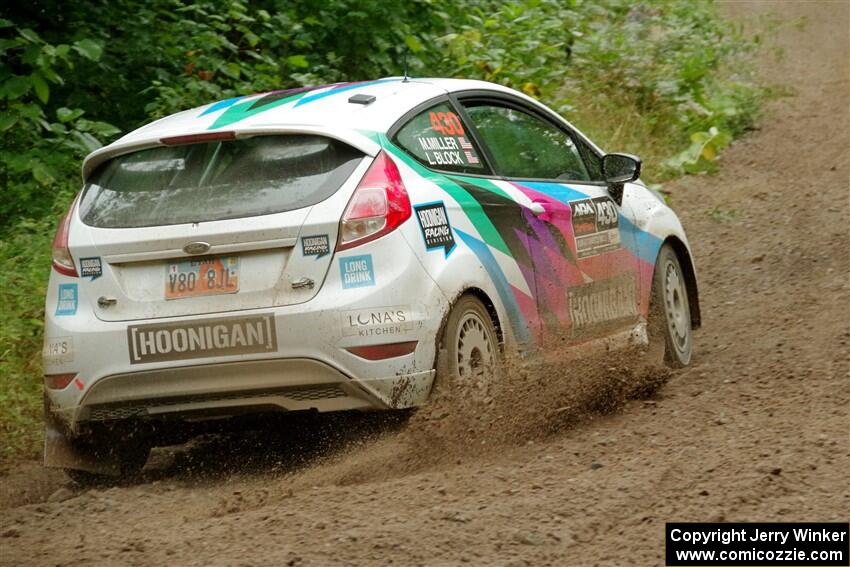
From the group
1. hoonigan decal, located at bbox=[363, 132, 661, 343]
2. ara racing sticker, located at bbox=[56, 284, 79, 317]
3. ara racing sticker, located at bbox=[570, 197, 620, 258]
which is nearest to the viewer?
ara racing sticker, located at bbox=[56, 284, 79, 317]

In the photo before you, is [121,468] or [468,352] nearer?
[468,352]

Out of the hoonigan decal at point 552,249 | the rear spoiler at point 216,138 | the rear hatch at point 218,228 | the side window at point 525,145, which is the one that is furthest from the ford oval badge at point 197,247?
the side window at point 525,145

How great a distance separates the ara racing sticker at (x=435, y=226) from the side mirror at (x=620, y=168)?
1.84 meters

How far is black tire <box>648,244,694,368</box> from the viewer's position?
24.3 ft

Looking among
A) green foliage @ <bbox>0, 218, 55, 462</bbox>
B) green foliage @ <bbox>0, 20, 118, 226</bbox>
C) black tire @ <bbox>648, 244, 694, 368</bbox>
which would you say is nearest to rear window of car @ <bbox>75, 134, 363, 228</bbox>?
green foliage @ <bbox>0, 218, 55, 462</bbox>

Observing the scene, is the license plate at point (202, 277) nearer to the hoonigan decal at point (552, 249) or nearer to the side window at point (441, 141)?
the hoonigan decal at point (552, 249)

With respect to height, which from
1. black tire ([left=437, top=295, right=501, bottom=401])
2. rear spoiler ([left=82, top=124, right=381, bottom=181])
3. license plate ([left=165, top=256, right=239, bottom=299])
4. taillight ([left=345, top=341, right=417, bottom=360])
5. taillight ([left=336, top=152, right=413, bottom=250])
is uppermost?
rear spoiler ([left=82, top=124, right=381, bottom=181])

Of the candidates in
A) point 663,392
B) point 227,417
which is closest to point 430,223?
point 227,417

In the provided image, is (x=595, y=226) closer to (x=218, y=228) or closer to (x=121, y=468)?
(x=218, y=228)

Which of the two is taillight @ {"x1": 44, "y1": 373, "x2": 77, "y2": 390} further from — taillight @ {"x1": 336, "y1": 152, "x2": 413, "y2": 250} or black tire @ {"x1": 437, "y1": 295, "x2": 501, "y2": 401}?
black tire @ {"x1": 437, "y1": 295, "x2": 501, "y2": 401}

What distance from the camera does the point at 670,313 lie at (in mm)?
7570

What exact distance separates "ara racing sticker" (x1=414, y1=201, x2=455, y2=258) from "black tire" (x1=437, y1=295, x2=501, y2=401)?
242 millimetres

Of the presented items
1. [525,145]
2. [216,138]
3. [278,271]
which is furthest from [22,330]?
[525,145]

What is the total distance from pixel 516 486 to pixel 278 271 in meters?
1.27
